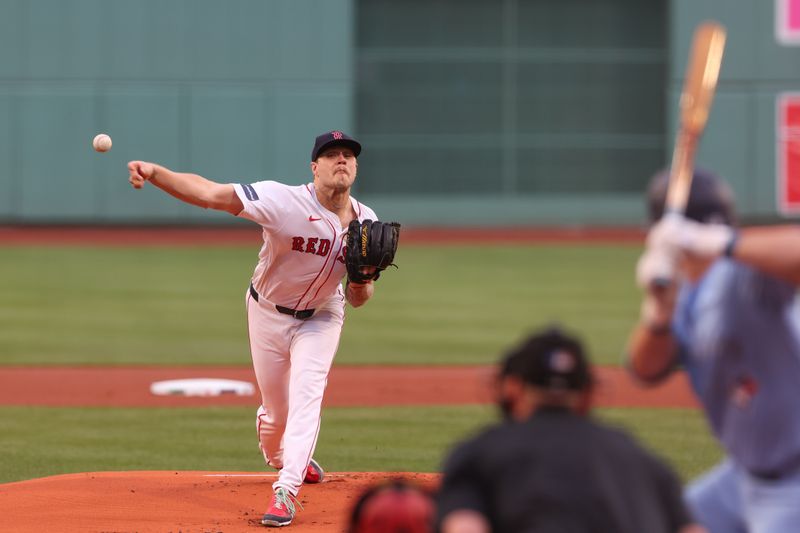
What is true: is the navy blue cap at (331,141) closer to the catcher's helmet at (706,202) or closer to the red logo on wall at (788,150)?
the catcher's helmet at (706,202)

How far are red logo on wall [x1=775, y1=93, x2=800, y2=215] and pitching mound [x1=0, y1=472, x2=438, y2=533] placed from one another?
23.6 meters

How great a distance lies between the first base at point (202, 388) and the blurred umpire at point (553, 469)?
29.1 ft

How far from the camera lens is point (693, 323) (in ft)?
12.8

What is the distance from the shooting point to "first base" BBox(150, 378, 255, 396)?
39.4 ft

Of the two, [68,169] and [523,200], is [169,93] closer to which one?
[68,169]

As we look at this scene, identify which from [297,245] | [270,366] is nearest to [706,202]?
[297,245]

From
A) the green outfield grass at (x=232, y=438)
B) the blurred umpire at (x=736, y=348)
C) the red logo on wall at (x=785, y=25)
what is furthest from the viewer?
the red logo on wall at (x=785, y=25)

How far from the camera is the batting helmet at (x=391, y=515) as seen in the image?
136 inches

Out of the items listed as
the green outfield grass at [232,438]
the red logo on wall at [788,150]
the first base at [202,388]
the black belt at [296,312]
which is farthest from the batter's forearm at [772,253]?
the red logo on wall at [788,150]

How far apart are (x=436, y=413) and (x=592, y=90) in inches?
820

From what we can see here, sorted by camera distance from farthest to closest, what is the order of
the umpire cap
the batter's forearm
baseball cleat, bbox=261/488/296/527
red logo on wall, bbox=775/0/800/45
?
red logo on wall, bbox=775/0/800/45
baseball cleat, bbox=261/488/296/527
the batter's forearm
the umpire cap

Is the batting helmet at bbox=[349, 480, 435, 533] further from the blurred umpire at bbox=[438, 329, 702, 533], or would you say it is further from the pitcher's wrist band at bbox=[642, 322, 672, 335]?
the pitcher's wrist band at bbox=[642, 322, 672, 335]

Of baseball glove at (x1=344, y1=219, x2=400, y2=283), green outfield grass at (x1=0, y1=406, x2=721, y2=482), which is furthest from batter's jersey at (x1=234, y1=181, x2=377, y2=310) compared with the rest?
green outfield grass at (x1=0, y1=406, x2=721, y2=482)

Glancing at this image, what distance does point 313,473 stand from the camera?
312 inches
